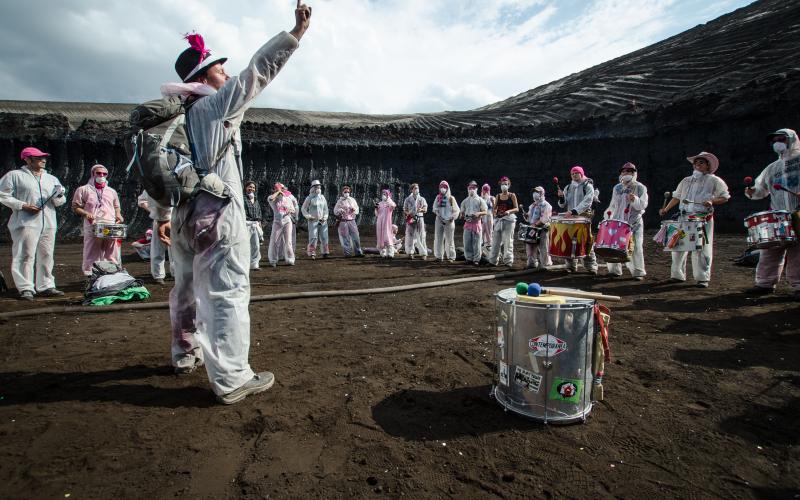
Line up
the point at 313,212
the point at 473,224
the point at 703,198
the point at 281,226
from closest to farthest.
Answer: the point at 703,198
the point at 281,226
the point at 473,224
the point at 313,212

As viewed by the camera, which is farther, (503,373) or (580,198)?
(580,198)

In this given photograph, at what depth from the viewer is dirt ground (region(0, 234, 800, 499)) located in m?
2.03

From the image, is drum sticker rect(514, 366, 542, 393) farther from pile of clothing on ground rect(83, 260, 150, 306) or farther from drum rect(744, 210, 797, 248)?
pile of clothing on ground rect(83, 260, 150, 306)

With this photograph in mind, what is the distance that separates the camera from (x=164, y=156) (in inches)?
103

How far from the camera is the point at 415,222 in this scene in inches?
547

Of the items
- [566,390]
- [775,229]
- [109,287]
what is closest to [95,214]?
[109,287]

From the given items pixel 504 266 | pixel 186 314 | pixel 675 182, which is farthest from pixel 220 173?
pixel 675 182

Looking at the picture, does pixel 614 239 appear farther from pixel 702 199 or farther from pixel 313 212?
pixel 313 212

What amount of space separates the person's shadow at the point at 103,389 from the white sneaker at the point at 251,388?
133mm

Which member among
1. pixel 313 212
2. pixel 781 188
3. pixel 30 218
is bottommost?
pixel 30 218

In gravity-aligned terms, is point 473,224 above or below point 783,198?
below

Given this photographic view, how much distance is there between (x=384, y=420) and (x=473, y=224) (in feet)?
30.7

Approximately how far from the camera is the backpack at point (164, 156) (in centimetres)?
258

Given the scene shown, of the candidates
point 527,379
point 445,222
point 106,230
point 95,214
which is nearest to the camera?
point 527,379
